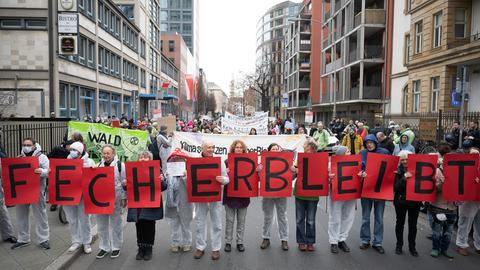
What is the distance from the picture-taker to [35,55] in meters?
22.2

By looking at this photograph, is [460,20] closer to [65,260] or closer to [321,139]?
[321,139]

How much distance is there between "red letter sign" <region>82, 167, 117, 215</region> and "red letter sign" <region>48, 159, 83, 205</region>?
24 cm

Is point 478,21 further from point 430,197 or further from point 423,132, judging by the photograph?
point 430,197

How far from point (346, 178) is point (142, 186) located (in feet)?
11.4

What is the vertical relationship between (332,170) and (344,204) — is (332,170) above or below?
above

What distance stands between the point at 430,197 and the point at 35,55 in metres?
21.8

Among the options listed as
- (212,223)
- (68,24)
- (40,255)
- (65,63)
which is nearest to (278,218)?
(212,223)

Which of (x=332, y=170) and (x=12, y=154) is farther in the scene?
(x=12, y=154)

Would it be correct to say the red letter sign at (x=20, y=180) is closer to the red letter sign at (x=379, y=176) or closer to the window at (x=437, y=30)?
the red letter sign at (x=379, y=176)

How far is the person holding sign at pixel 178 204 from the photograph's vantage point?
6730 mm

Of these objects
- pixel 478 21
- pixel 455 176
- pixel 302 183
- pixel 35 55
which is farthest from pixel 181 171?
pixel 478 21

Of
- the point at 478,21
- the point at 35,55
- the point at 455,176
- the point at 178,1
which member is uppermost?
the point at 178,1

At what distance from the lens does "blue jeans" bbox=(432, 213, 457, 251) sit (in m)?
6.68

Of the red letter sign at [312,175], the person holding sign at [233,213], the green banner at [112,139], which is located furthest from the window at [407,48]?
the person holding sign at [233,213]
